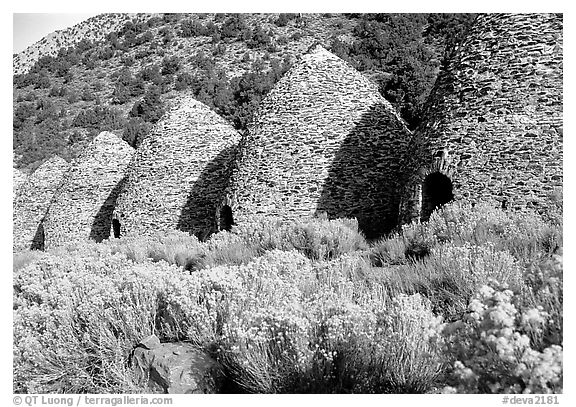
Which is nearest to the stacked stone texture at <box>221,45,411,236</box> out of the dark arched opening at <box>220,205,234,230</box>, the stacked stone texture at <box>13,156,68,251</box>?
the dark arched opening at <box>220,205,234,230</box>

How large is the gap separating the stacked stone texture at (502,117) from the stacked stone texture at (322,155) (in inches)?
91.4

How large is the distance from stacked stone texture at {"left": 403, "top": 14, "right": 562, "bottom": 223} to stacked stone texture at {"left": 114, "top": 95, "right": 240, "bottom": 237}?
23.6 ft

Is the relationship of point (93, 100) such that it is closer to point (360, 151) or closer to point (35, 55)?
point (35, 55)

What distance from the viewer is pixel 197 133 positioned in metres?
15.8

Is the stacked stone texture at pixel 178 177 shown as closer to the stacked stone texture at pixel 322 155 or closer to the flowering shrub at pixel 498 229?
the stacked stone texture at pixel 322 155

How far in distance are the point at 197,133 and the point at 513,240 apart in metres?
11.0

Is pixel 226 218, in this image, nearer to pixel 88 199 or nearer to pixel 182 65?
pixel 88 199

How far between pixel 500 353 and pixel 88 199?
17.4 m

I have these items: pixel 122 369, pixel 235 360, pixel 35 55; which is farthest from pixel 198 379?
pixel 35 55

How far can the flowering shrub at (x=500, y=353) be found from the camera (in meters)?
2.76

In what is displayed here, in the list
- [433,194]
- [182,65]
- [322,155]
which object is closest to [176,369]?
[433,194]

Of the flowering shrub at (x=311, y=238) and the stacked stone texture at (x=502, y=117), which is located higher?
the stacked stone texture at (x=502, y=117)

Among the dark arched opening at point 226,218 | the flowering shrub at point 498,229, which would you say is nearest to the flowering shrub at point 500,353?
the flowering shrub at point 498,229

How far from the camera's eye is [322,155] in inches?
452
